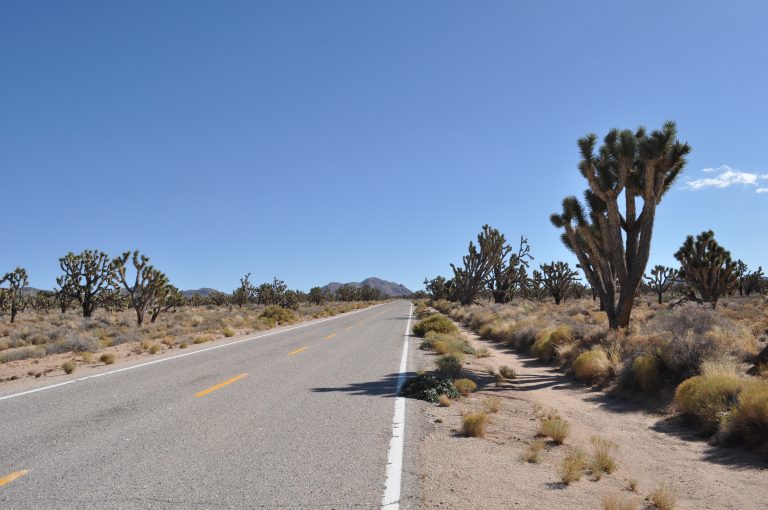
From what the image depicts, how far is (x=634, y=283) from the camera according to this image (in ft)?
51.1

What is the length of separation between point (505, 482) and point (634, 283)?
12331 mm

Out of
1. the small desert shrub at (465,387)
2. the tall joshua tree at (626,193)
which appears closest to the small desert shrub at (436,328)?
the tall joshua tree at (626,193)

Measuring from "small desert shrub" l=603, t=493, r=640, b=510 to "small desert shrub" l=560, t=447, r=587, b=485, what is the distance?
1.61ft

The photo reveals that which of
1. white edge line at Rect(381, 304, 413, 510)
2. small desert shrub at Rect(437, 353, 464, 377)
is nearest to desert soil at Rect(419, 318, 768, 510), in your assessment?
white edge line at Rect(381, 304, 413, 510)

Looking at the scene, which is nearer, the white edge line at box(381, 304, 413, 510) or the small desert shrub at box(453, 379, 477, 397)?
the white edge line at box(381, 304, 413, 510)

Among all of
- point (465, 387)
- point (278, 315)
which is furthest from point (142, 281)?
point (465, 387)

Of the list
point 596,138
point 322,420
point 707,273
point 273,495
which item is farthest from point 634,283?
point 707,273

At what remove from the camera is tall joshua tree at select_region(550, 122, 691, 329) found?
49.6ft

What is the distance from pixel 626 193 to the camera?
1628 centimetres

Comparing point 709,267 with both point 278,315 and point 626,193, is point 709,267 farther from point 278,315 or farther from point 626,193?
point 278,315

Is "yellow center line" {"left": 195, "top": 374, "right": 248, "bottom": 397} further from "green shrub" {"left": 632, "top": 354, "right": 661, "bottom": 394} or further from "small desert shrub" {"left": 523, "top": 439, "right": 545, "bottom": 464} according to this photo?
"green shrub" {"left": 632, "top": 354, "right": 661, "bottom": 394}

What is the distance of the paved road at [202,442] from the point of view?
4.43 meters

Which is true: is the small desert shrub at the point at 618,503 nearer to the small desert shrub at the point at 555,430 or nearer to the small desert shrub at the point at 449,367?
the small desert shrub at the point at 555,430

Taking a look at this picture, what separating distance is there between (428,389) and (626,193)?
423 inches
